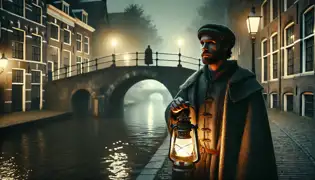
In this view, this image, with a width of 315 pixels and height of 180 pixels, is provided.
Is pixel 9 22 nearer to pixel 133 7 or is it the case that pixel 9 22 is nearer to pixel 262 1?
pixel 262 1

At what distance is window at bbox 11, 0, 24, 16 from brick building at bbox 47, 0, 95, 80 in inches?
133

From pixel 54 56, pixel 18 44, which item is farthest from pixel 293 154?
pixel 54 56

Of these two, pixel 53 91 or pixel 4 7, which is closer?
pixel 4 7

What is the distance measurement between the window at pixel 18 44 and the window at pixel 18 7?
3.82ft

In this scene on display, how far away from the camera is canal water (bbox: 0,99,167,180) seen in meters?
6.87

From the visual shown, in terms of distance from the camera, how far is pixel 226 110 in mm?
2256

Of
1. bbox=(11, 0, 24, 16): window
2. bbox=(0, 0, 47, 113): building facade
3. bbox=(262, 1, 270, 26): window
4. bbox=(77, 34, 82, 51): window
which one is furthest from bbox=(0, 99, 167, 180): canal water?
bbox=(77, 34, 82, 51): window

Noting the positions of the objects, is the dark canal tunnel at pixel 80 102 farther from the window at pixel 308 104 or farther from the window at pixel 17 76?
the window at pixel 308 104

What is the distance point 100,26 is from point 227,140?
107ft

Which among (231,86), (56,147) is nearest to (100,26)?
(56,147)

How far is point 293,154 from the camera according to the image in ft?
20.6

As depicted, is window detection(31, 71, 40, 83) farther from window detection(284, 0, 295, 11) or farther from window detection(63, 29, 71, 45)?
window detection(284, 0, 295, 11)

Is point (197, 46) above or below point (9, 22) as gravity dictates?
above

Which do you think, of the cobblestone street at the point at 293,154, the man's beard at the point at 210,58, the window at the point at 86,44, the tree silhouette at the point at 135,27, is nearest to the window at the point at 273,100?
the cobblestone street at the point at 293,154
